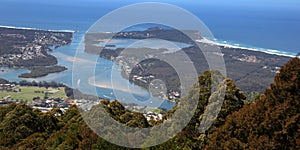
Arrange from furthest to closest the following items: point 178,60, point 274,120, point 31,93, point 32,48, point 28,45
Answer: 1. point 28,45
2. point 32,48
3. point 31,93
4. point 178,60
5. point 274,120

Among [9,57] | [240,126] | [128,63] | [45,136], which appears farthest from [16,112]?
[9,57]

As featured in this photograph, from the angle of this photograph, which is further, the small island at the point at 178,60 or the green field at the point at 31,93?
the green field at the point at 31,93

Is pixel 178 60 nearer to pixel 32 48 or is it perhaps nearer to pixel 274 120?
pixel 274 120

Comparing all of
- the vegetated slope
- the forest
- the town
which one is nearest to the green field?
the town

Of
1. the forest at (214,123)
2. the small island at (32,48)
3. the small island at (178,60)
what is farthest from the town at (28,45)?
the forest at (214,123)

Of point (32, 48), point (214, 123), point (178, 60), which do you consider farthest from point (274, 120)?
point (32, 48)

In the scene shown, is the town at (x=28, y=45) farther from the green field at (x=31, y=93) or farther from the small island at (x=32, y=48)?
the green field at (x=31, y=93)
